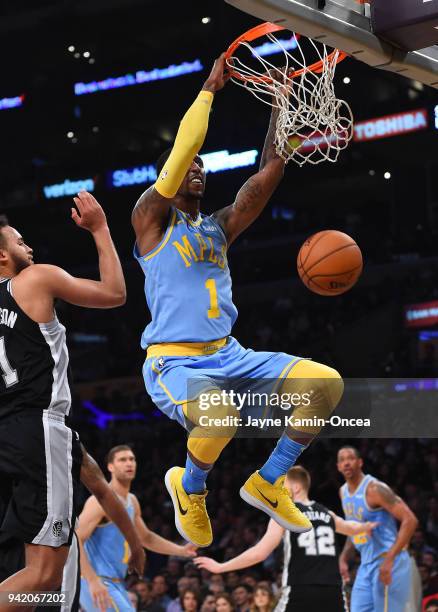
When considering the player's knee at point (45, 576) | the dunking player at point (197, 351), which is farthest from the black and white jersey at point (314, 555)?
the player's knee at point (45, 576)

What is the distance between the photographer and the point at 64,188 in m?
20.8

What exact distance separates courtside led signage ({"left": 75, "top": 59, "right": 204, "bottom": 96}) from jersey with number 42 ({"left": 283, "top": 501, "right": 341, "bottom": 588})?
46.0ft

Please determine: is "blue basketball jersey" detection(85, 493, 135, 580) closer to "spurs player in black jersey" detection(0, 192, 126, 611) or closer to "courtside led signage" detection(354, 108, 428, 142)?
"spurs player in black jersey" detection(0, 192, 126, 611)

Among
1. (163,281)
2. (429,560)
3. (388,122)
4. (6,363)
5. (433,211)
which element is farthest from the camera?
(433,211)

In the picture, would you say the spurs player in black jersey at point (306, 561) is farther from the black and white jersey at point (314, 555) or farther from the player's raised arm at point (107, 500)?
the player's raised arm at point (107, 500)

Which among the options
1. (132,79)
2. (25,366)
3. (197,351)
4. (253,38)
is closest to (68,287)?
(25,366)

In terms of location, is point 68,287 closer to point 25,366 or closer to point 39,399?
point 25,366

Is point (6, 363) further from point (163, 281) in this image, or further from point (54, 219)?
point (54, 219)

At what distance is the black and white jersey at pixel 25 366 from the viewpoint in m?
4.45

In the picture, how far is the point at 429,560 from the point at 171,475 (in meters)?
5.73

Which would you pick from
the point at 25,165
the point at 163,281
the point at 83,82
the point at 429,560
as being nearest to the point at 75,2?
the point at 83,82

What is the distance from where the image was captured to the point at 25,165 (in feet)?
71.5

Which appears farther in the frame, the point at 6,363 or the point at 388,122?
the point at 388,122

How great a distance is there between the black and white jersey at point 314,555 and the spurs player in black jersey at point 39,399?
342 cm
